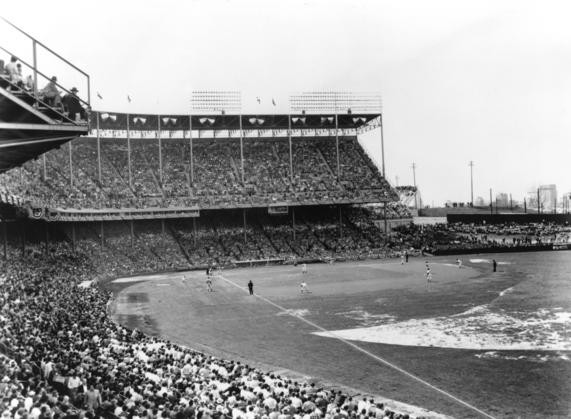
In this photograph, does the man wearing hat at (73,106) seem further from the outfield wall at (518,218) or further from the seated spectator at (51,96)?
the outfield wall at (518,218)

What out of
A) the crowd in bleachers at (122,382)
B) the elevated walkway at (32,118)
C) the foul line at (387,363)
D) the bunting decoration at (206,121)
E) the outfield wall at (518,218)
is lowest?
the foul line at (387,363)

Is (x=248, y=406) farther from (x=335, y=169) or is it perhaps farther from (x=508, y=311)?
(x=335, y=169)

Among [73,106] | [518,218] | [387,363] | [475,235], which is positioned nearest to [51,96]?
[73,106]

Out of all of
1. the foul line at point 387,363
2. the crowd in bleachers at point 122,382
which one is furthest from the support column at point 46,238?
the crowd in bleachers at point 122,382

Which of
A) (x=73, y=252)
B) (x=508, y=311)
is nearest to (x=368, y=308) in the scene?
(x=508, y=311)

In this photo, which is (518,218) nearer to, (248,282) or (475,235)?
(475,235)

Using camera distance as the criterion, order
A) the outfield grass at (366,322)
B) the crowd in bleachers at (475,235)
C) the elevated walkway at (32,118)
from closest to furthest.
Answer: the elevated walkway at (32,118)
the outfield grass at (366,322)
the crowd in bleachers at (475,235)
